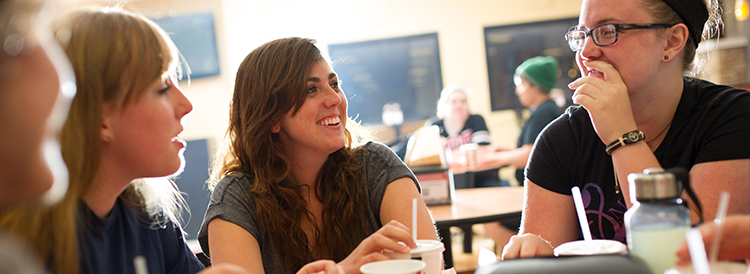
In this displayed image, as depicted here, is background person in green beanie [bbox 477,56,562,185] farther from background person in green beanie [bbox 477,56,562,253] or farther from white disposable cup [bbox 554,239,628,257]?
white disposable cup [bbox 554,239,628,257]

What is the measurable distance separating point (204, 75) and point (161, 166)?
5573mm

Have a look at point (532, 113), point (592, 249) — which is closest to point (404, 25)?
point (532, 113)

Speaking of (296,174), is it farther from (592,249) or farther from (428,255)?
(592,249)

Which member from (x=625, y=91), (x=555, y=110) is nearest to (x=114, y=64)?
(x=625, y=91)

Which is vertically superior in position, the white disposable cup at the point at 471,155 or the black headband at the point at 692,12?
the black headband at the point at 692,12

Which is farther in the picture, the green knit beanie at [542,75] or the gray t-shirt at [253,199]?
the green knit beanie at [542,75]

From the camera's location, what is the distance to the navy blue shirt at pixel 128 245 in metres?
1.06

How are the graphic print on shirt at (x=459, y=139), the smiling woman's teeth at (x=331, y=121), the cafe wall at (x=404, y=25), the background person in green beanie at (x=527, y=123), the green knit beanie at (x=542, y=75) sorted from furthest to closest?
the cafe wall at (x=404, y=25), the graphic print on shirt at (x=459, y=139), the green knit beanie at (x=542, y=75), the background person in green beanie at (x=527, y=123), the smiling woman's teeth at (x=331, y=121)

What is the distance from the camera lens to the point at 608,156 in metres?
1.37

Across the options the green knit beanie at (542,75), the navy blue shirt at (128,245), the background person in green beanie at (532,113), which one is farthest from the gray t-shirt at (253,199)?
the green knit beanie at (542,75)

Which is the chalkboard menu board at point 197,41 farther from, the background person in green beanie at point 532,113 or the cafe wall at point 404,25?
the background person in green beanie at point 532,113

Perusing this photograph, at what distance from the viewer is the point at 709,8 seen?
137cm

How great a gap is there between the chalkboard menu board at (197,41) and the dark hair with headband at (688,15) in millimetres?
5743

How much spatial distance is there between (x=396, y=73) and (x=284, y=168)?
5.33m
